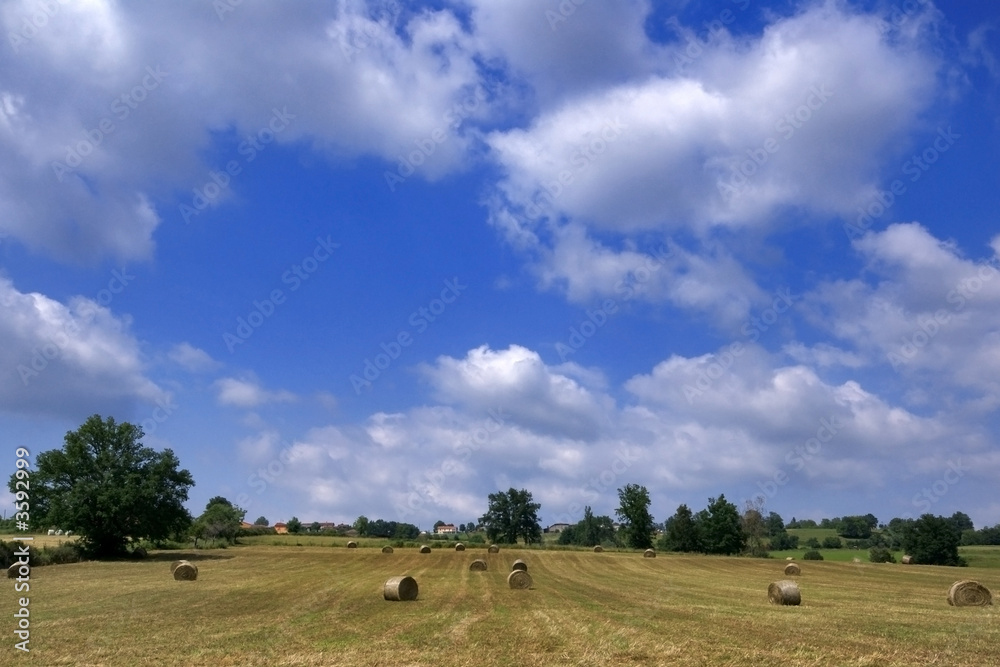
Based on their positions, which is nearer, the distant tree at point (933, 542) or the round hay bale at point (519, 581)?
the round hay bale at point (519, 581)

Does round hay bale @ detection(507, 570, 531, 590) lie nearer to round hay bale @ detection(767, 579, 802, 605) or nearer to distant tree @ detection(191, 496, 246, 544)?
round hay bale @ detection(767, 579, 802, 605)

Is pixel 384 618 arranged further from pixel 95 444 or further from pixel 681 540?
pixel 681 540

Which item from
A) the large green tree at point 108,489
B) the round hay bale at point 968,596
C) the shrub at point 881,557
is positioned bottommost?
the shrub at point 881,557

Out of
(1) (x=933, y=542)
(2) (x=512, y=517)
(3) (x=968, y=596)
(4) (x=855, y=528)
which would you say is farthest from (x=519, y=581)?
(4) (x=855, y=528)

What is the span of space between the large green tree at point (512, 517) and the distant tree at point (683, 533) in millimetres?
29452

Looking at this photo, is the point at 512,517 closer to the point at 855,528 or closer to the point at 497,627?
the point at 855,528

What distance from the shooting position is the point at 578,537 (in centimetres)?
13962

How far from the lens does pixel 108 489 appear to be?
2234 inches

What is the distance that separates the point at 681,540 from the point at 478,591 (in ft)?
236

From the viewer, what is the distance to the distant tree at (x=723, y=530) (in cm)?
9244

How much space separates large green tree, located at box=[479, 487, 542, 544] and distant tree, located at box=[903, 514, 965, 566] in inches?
2259

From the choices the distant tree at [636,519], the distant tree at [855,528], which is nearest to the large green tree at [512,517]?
the distant tree at [636,519]

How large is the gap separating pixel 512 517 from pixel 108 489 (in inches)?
2899

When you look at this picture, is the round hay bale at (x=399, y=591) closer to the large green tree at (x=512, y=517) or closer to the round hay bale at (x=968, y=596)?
the round hay bale at (x=968, y=596)
